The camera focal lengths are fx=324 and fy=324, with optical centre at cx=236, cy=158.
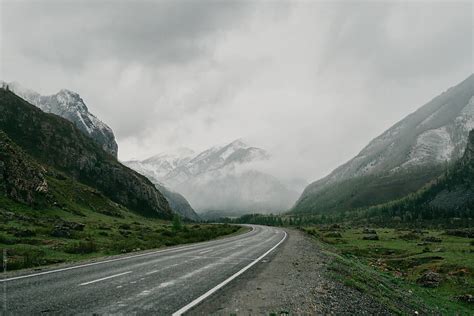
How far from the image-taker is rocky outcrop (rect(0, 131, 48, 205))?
59.8 metres

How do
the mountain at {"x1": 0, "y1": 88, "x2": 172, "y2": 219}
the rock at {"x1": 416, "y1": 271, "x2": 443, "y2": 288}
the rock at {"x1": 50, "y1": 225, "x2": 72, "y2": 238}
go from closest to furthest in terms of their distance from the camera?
1. the rock at {"x1": 416, "y1": 271, "x2": 443, "y2": 288}
2. the rock at {"x1": 50, "y1": 225, "x2": 72, "y2": 238}
3. the mountain at {"x1": 0, "y1": 88, "x2": 172, "y2": 219}

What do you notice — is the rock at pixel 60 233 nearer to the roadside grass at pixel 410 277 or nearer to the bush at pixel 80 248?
the bush at pixel 80 248

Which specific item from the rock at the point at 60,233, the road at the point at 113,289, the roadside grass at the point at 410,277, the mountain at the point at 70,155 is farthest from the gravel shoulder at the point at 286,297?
the mountain at the point at 70,155

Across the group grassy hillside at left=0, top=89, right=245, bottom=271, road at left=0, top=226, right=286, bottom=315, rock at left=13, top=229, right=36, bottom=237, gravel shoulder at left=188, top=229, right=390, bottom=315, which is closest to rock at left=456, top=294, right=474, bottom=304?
gravel shoulder at left=188, top=229, right=390, bottom=315

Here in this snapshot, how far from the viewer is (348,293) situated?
1434 cm

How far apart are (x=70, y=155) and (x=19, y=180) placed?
267ft

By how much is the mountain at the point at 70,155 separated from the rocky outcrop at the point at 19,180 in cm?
4243

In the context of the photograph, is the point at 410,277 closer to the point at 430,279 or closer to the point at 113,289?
the point at 430,279

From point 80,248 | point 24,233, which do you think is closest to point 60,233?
point 24,233

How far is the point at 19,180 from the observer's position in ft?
209

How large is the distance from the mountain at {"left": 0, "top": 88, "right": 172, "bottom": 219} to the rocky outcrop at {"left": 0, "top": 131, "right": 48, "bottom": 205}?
4243 cm

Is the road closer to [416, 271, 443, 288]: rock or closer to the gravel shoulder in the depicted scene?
the gravel shoulder

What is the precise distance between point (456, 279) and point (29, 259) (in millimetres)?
35709

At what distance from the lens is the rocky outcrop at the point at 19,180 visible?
5982 centimetres
